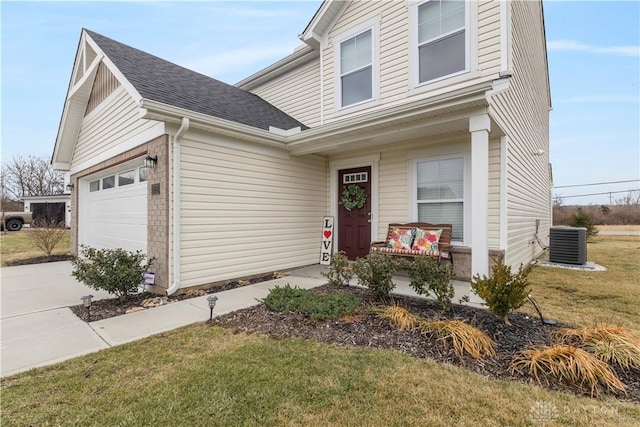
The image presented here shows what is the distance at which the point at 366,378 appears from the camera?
2328 mm

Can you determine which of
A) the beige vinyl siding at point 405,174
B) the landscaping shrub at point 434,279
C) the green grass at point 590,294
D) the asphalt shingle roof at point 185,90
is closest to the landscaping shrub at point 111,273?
the asphalt shingle roof at point 185,90

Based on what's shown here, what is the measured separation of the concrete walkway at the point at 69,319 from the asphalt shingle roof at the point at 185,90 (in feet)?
10.6

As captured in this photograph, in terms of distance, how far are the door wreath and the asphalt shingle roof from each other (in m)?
2.36

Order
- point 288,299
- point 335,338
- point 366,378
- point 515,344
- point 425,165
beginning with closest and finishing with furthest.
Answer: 1. point 366,378
2. point 515,344
3. point 335,338
4. point 288,299
5. point 425,165

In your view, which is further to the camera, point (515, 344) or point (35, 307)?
point (35, 307)

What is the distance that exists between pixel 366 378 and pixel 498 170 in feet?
14.3

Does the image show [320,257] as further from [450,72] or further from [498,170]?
[450,72]

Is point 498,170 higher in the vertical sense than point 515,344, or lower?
higher

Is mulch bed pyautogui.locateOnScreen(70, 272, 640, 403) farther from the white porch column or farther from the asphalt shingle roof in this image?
the asphalt shingle roof

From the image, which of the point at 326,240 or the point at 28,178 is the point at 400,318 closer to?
the point at 326,240

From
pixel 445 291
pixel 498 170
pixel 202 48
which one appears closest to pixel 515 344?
pixel 445 291

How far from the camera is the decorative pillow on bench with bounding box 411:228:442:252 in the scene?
5.31 m

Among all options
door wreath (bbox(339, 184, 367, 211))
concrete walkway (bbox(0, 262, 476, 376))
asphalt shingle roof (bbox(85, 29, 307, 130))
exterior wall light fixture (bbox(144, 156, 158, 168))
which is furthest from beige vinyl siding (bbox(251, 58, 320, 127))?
concrete walkway (bbox(0, 262, 476, 376))

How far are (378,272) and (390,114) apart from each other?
8.24 feet
